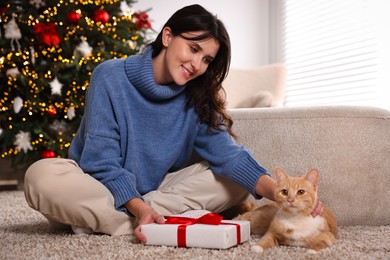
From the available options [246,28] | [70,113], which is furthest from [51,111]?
[246,28]

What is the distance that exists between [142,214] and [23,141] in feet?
6.85

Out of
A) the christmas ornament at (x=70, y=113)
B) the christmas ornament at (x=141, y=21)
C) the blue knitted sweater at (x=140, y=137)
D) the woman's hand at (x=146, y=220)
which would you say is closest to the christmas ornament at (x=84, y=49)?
the christmas ornament at (x=70, y=113)

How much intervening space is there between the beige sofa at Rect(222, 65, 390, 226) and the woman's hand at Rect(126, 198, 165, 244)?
1.88 feet

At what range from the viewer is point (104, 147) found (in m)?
1.58

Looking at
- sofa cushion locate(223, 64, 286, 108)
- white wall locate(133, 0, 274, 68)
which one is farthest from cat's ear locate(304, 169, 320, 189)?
white wall locate(133, 0, 274, 68)

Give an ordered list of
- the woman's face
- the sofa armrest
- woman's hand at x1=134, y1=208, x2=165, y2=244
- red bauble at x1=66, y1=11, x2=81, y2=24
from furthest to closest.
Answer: red bauble at x1=66, y1=11, x2=81, y2=24 → the sofa armrest → the woman's face → woman's hand at x1=134, y1=208, x2=165, y2=244

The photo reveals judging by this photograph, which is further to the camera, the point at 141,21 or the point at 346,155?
the point at 141,21

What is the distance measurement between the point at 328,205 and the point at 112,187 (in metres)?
0.77

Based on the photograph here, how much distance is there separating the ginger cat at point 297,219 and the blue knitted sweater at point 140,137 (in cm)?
23

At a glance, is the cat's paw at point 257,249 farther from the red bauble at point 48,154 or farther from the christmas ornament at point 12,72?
the christmas ornament at point 12,72

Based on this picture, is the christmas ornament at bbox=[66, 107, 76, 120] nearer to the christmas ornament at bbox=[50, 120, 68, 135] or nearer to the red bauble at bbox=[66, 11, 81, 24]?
the christmas ornament at bbox=[50, 120, 68, 135]

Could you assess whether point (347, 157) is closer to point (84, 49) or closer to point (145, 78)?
point (145, 78)

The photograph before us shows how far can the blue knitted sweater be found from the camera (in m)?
1.58

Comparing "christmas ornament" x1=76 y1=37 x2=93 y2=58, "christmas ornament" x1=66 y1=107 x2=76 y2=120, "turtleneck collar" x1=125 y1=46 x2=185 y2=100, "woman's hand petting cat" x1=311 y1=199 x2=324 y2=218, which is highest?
"christmas ornament" x1=76 y1=37 x2=93 y2=58
